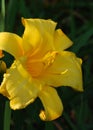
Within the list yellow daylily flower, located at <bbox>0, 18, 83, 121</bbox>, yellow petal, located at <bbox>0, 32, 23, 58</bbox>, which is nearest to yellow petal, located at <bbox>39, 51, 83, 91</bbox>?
yellow daylily flower, located at <bbox>0, 18, 83, 121</bbox>

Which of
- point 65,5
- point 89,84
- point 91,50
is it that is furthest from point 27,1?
point 89,84

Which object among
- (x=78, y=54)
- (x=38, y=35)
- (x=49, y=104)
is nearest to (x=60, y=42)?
(x=38, y=35)

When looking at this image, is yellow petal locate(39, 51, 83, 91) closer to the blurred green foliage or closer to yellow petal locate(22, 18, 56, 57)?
yellow petal locate(22, 18, 56, 57)

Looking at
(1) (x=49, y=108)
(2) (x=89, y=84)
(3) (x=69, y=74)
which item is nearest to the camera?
(1) (x=49, y=108)

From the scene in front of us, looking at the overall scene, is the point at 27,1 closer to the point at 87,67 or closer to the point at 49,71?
the point at 87,67

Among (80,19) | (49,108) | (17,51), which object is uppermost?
(17,51)

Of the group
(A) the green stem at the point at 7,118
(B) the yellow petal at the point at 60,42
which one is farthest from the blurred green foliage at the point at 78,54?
(B) the yellow petal at the point at 60,42
